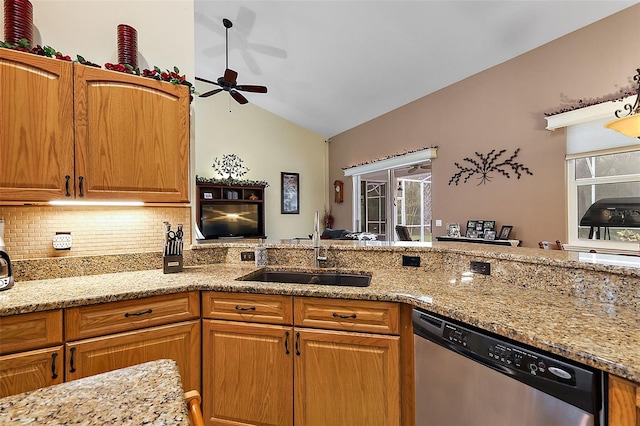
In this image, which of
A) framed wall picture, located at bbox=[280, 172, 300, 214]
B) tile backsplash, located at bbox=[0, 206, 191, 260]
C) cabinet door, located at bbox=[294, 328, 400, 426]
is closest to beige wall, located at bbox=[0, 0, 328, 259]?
tile backsplash, located at bbox=[0, 206, 191, 260]

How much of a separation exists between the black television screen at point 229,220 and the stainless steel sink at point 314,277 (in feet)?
15.5

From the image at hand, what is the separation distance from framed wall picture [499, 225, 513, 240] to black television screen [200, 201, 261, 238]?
4800mm

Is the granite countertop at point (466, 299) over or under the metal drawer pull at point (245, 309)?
over

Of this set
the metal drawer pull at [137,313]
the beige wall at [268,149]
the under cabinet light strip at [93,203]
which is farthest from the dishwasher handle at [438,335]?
the beige wall at [268,149]

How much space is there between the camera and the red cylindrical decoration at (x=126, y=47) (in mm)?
2029

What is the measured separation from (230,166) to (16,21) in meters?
5.27

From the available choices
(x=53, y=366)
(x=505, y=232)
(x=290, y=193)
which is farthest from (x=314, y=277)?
(x=290, y=193)

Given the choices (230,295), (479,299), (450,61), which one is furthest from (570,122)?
(230,295)

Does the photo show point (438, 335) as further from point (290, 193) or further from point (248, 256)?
point (290, 193)

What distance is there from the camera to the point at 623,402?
31.7 inches

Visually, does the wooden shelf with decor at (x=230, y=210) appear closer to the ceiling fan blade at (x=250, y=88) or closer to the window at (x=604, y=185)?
the ceiling fan blade at (x=250, y=88)

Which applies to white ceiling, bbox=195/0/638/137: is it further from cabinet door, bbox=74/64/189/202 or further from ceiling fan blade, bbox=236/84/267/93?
cabinet door, bbox=74/64/189/202

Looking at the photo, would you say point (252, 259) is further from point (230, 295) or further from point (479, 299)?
point (479, 299)

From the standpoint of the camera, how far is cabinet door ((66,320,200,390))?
146 centimetres
